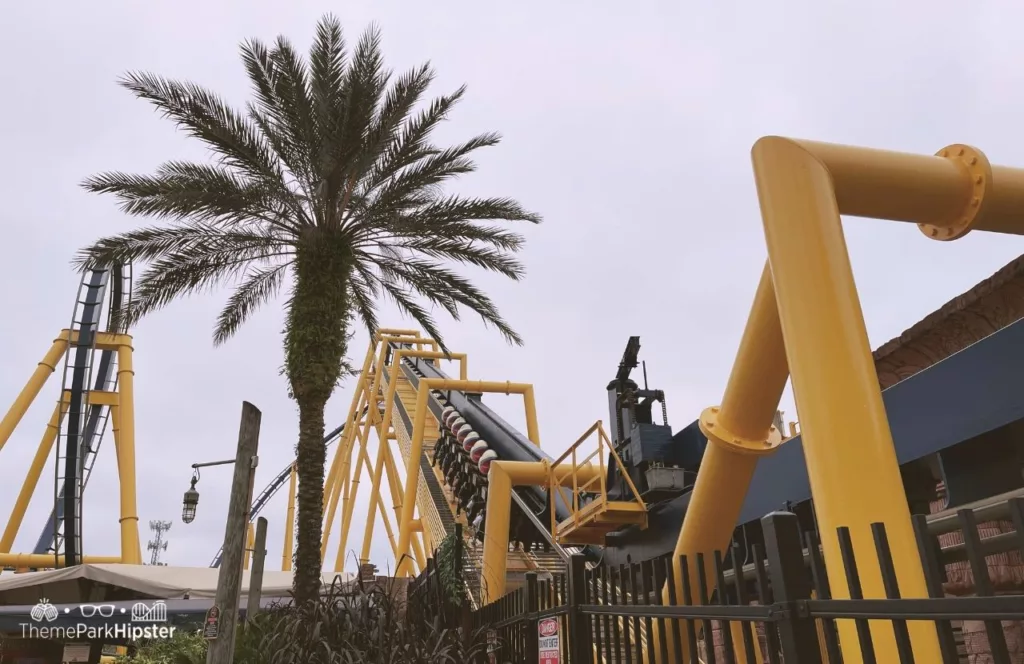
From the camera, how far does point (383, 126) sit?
10.3 metres

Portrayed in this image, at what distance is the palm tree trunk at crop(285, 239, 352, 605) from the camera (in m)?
9.41

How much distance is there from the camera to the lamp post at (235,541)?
4984mm

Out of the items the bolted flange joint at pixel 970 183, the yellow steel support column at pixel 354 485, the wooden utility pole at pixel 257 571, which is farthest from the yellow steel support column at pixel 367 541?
the bolted flange joint at pixel 970 183

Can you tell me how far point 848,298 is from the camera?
2.73m

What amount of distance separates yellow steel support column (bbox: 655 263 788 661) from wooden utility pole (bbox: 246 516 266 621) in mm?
4925

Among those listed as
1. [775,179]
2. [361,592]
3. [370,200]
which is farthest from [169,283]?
[775,179]

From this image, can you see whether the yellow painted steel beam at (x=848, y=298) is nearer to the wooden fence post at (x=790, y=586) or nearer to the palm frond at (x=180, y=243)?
the wooden fence post at (x=790, y=586)

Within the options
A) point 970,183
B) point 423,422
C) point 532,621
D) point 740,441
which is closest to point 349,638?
point 532,621

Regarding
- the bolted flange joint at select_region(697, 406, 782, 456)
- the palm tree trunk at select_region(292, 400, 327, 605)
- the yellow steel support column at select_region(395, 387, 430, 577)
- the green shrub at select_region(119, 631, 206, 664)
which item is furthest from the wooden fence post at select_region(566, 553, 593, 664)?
the yellow steel support column at select_region(395, 387, 430, 577)

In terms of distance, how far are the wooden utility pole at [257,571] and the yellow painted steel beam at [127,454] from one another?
15558 mm

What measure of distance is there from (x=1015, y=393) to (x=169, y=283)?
1029 cm

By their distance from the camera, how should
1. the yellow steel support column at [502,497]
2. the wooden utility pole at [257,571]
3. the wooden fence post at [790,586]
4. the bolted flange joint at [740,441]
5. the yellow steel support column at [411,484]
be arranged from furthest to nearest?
the yellow steel support column at [411,484]
the yellow steel support column at [502,497]
the wooden utility pole at [257,571]
the bolted flange joint at [740,441]
the wooden fence post at [790,586]

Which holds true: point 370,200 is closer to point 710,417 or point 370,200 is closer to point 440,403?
point 710,417

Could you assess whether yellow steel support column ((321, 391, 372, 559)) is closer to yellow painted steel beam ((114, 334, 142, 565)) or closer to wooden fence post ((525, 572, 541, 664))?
yellow painted steel beam ((114, 334, 142, 565))
